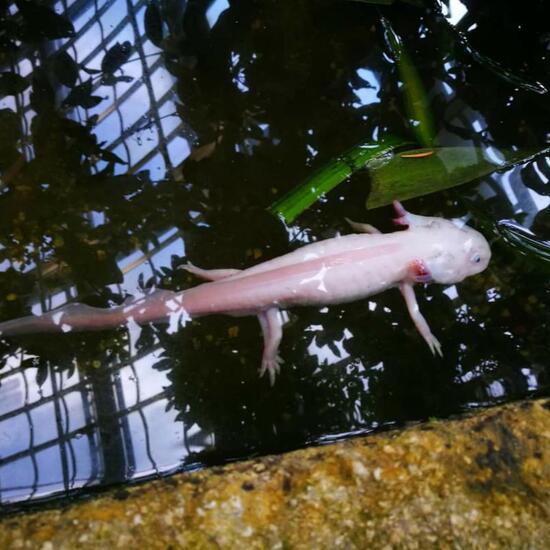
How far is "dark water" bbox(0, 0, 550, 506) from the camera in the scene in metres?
3.06

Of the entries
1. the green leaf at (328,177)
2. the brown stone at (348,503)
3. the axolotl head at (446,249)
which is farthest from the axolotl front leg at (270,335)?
the axolotl head at (446,249)

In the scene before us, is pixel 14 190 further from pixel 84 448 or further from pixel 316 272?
pixel 316 272

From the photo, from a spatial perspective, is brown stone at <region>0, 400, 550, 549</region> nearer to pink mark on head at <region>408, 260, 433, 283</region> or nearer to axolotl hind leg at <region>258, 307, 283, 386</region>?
axolotl hind leg at <region>258, 307, 283, 386</region>

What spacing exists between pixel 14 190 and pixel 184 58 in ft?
4.87

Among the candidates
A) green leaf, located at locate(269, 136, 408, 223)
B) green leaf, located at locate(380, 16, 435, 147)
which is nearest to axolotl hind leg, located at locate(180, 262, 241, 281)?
green leaf, located at locate(269, 136, 408, 223)

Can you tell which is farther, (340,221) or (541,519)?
(340,221)

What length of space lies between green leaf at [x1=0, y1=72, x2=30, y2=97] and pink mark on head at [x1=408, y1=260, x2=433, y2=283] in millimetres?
2892

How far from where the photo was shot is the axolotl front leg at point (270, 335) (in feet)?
10.3

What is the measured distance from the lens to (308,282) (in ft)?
9.84

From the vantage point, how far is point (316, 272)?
2.98m

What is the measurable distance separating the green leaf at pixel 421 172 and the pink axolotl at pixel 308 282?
24 cm

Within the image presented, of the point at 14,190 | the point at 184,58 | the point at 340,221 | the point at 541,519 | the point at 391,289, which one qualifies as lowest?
the point at 541,519

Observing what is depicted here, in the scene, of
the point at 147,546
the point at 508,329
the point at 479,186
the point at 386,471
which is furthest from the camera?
the point at 479,186

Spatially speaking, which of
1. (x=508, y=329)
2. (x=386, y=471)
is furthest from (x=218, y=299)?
(x=508, y=329)
